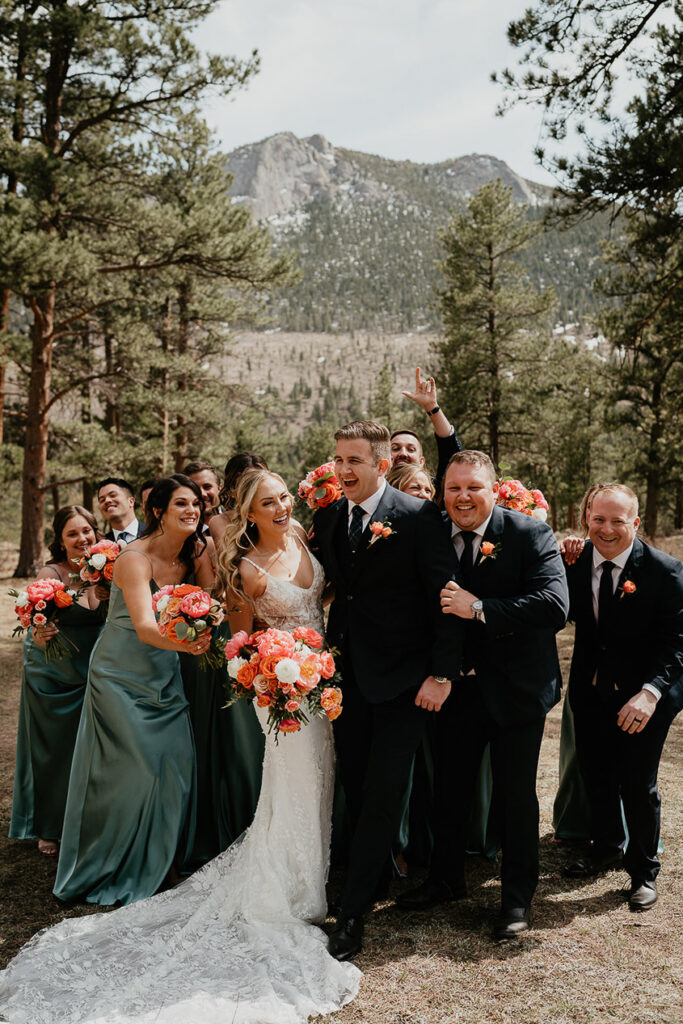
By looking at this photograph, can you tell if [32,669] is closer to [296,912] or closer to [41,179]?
[296,912]

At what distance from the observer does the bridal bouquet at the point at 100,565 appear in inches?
195

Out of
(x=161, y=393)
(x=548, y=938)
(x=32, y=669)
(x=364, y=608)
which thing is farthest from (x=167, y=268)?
(x=548, y=938)

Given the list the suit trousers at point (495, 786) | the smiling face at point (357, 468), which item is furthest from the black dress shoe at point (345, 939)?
the smiling face at point (357, 468)

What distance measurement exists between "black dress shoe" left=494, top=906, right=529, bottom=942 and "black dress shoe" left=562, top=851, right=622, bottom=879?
0.73 m

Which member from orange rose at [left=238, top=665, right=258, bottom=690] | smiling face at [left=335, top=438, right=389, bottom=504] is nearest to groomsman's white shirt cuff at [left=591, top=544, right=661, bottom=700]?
smiling face at [left=335, top=438, right=389, bottom=504]

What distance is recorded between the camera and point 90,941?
150 inches

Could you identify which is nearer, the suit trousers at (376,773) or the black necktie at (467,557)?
the suit trousers at (376,773)

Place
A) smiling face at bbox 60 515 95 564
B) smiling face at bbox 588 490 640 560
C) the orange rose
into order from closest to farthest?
the orange rose
smiling face at bbox 588 490 640 560
smiling face at bbox 60 515 95 564

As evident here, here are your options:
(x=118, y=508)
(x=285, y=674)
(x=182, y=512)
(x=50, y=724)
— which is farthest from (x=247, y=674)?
(x=118, y=508)

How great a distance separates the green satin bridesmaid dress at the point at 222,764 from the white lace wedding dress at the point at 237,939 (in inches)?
14.7

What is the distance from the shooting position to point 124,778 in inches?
176

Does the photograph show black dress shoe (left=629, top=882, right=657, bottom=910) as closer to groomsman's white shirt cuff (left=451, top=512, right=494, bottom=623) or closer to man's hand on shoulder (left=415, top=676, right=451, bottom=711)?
man's hand on shoulder (left=415, top=676, right=451, bottom=711)

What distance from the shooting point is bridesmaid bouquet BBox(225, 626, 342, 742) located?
3.61 m

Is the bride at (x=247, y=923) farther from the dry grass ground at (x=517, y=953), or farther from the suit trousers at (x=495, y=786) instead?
the suit trousers at (x=495, y=786)
